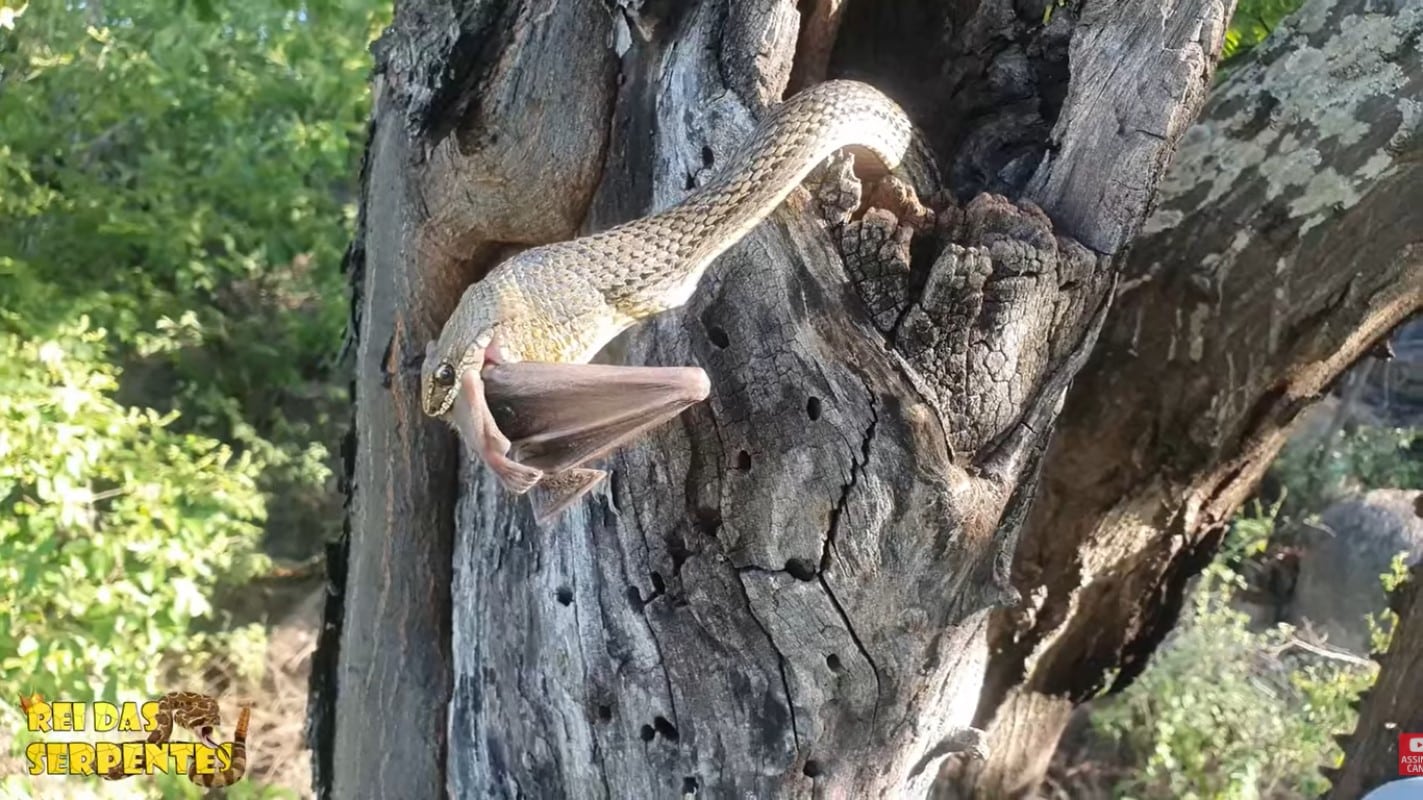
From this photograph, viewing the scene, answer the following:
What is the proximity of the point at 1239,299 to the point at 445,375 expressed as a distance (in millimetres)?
1417

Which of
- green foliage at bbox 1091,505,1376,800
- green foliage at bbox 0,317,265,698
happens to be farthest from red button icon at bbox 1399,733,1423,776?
green foliage at bbox 0,317,265,698

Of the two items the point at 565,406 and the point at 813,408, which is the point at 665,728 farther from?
the point at 565,406

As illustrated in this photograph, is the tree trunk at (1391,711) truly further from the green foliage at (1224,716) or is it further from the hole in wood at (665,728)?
the green foliage at (1224,716)

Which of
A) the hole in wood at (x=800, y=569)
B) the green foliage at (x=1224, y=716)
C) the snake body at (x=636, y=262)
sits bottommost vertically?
the green foliage at (x=1224, y=716)

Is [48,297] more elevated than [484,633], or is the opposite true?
[48,297]

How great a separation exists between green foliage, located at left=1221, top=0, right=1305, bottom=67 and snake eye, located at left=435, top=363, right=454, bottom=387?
2.19 m

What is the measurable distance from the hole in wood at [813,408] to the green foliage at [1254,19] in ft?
5.79

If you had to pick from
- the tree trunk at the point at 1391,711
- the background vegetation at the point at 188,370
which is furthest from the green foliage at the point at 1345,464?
the tree trunk at the point at 1391,711

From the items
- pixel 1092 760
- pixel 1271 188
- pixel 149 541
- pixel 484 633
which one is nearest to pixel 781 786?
pixel 484 633

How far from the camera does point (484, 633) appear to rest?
172 cm

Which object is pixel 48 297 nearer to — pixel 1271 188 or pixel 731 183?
pixel 731 183

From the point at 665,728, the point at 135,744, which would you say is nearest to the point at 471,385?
the point at 665,728

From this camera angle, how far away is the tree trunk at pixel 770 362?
1.42m

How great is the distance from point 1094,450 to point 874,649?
2.58 ft
